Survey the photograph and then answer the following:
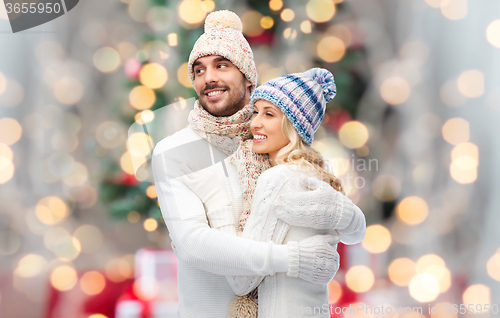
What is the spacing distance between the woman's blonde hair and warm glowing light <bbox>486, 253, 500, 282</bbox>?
4.22ft

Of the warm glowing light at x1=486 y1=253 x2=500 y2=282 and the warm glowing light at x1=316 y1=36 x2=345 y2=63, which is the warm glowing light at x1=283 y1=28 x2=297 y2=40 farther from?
the warm glowing light at x1=486 y1=253 x2=500 y2=282

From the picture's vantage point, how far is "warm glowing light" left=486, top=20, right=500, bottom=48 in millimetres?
1893

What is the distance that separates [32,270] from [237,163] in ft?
4.54

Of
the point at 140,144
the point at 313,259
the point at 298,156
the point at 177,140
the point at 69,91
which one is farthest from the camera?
the point at 69,91

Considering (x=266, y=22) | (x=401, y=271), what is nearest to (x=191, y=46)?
(x=266, y=22)

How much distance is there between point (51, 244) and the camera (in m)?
1.77

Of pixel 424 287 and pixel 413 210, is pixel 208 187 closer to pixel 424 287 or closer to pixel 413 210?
pixel 413 210

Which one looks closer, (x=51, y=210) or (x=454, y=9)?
(x=51, y=210)

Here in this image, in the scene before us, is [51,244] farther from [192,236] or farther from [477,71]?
[477,71]

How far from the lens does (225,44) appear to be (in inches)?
49.0

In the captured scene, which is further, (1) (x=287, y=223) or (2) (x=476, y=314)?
(2) (x=476, y=314)

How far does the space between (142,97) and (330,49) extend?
1066 mm

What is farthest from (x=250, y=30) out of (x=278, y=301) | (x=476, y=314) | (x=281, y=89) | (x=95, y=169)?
(x=476, y=314)

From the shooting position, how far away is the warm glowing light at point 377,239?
192cm
